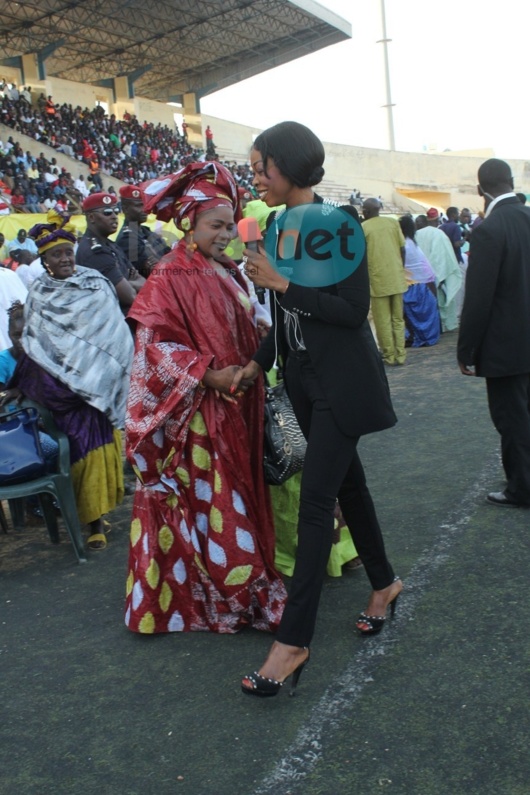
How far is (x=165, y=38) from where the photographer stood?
36.3 meters

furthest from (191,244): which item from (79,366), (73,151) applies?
(73,151)

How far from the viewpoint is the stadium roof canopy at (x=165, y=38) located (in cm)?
3148

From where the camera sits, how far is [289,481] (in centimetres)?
333

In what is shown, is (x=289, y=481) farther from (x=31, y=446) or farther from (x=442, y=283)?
(x=442, y=283)

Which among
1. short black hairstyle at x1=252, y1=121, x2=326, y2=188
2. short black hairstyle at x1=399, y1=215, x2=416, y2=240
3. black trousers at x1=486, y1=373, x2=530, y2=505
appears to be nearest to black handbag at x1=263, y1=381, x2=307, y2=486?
short black hairstyle at x1=252, y1=121, x2=326, y2=188

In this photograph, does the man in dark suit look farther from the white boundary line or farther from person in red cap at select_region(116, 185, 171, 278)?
person in red cap at select_region(116, 185, 171, 278)

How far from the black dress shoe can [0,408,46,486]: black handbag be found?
2.23 metres

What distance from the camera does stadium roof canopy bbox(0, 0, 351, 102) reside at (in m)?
Result: 31.5

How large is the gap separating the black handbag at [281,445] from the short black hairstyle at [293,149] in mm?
889

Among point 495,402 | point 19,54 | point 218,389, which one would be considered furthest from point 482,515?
point 19,54

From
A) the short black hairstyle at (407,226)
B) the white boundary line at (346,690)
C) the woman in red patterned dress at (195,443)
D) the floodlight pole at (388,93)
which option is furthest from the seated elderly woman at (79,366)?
the floodlight pole at (388,93)

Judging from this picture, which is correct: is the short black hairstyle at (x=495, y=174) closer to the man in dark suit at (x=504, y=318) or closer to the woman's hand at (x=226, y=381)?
the man in dark suit at (x=504, y=318)

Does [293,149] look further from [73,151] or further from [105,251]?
[73,151]

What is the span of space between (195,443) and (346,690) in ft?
3.33
